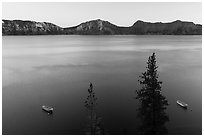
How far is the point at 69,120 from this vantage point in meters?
44.6

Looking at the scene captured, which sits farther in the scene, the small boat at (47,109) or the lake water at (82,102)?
the small boat at (47,109)

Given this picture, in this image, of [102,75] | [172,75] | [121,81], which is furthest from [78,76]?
[172,75]

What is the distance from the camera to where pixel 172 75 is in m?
77.7

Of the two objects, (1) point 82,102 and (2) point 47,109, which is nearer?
(2) point 47,109

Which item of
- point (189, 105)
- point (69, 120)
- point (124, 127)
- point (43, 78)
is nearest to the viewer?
point (124, 127)

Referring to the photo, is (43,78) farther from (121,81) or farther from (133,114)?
(133,114)

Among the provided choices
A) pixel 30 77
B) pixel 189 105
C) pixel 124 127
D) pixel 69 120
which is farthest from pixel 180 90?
pixel 30 77

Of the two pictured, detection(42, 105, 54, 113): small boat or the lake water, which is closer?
the lake water

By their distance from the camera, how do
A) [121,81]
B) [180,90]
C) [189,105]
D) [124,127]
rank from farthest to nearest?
[121,81] → [180,90] → [189,105] → [124,127]

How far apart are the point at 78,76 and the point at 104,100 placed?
2542 centimetres

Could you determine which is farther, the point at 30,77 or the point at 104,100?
the point at 30,77

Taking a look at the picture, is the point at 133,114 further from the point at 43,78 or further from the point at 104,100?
the point at 43,78

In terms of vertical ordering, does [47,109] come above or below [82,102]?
above

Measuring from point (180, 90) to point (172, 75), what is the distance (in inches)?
688
